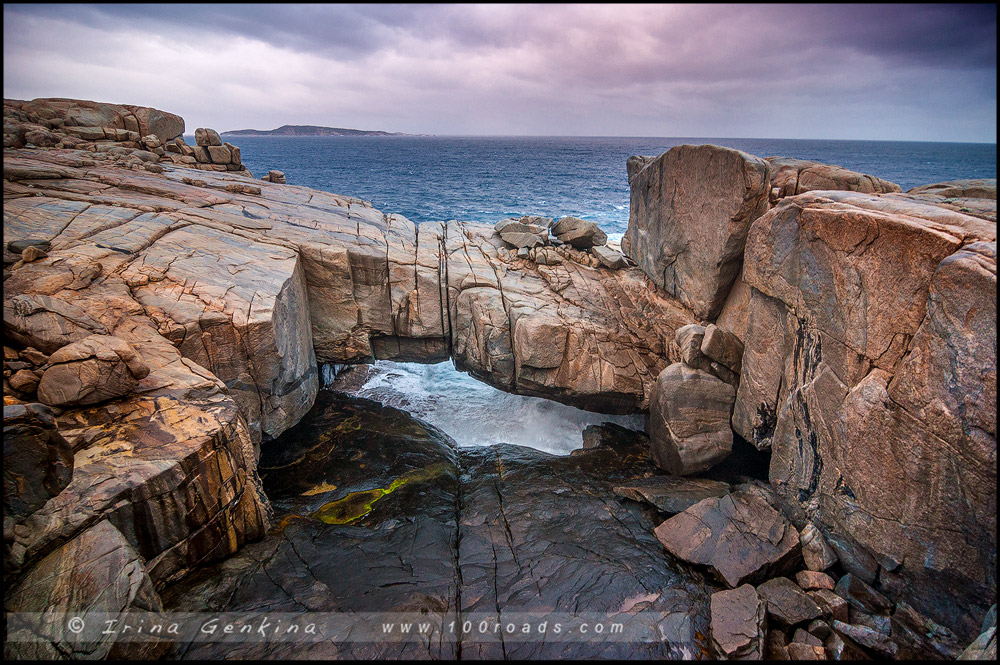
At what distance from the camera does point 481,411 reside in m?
13.0

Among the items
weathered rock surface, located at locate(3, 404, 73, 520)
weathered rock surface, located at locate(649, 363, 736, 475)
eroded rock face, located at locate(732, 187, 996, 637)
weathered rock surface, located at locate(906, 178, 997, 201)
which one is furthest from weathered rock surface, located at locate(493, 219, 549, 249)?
weathered rock surface, located at locate(3, 404, 73, 520)

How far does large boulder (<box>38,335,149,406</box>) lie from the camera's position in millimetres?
6129

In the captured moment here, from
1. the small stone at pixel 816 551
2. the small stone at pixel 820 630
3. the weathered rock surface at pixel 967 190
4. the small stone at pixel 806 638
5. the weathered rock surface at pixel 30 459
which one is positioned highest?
the weathered rock surface at pixel 967 190

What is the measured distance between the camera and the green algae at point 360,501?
28.0ft

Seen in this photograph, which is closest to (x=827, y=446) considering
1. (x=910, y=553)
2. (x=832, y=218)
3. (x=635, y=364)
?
(x=910, y=553)

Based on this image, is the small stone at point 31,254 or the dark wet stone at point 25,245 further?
the dark wet stone at point 25,245

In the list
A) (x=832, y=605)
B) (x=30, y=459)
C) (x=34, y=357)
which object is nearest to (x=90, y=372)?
(x=34, y=357)

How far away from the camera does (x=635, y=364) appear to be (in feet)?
41.8

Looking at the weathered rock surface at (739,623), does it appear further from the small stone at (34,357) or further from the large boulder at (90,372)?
the small stone at (34,357)

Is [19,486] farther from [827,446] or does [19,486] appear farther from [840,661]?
[827,446]

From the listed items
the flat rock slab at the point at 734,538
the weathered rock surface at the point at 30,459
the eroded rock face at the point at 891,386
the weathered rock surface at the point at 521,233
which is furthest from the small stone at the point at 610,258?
the weathered rock surface at the point at 30,459

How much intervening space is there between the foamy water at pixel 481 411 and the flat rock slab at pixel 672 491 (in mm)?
2442

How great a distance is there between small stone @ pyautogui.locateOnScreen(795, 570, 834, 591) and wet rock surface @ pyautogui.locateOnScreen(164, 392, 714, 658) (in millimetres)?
1575

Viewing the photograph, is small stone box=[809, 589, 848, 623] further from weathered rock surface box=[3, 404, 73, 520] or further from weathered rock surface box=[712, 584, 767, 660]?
weathered rock surface box=[3, 404, 73, 520]
